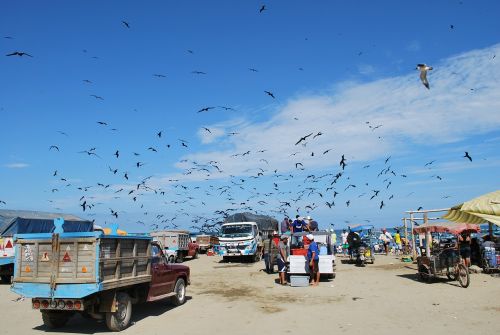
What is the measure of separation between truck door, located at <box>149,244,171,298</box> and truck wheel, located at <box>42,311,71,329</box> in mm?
2146

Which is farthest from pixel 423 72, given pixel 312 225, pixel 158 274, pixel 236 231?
Answer: pixel 236 231

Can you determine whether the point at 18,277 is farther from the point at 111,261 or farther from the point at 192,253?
the point at 192,253

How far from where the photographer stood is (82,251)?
343 inches

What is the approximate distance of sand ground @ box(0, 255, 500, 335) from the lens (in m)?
9.05

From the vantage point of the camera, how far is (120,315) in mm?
9305

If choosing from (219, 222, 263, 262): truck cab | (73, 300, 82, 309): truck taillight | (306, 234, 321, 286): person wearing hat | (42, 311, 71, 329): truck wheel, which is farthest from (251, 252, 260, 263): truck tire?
(73, 300, 82, 309): truck taillight

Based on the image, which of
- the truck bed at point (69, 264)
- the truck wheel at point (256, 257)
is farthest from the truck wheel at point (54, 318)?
the truck wheel at point (256, 257)

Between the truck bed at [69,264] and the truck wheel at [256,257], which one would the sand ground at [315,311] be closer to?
the truck bed at [69,264]

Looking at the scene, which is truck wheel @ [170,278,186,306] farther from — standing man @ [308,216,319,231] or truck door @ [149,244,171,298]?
standing man @ [308,216,319,231]

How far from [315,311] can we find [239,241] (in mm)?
15562

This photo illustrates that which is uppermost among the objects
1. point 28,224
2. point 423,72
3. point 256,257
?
point 423,72

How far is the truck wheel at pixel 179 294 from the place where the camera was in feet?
39.9

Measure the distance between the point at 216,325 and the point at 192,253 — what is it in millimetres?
23629

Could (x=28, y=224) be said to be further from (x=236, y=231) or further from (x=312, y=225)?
(x=312, y=225)
